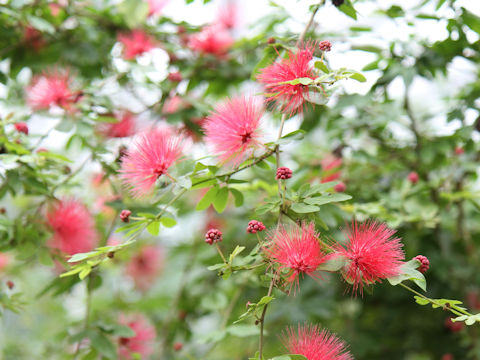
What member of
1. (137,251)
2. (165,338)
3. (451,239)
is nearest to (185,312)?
(165,338)

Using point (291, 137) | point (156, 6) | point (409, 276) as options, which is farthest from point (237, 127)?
point (156, 6)

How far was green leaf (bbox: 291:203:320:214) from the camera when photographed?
90cm

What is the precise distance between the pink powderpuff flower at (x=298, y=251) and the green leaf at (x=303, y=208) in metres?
0.04

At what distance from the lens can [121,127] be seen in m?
1.58

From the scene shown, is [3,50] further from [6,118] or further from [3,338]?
[3,338]

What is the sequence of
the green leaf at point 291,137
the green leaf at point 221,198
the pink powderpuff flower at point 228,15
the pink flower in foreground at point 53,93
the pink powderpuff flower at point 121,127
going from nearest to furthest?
the green leaf at point 291,137
the green leaf at point 221,198
the pink flower in foreground at point 53,93
the pink powderpuff flower at point 121,127
the pink powderpuff flower at point 228,15

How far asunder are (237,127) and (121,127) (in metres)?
0.71

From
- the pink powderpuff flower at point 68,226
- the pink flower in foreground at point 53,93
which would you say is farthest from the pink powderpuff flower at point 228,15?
the pink powderpuff flower at point 68,226

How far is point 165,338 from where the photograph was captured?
5.82ft

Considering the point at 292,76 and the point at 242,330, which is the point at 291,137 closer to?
the point at 292,76

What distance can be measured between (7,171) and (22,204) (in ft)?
3.53

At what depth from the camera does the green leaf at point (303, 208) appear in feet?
2.95

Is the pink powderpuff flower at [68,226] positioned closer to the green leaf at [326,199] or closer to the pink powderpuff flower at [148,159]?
the pink powderpuff flower at [148,159]

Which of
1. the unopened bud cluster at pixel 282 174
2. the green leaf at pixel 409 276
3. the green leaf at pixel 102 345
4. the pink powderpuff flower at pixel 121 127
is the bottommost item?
the green leaf at pixel 102 345
